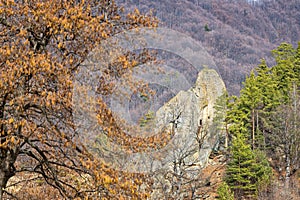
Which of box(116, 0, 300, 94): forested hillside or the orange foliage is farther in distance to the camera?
box(116, 0, 300, 94): forested hillside

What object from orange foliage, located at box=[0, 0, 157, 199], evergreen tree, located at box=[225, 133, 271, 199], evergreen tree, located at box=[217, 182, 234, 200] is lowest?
orange foliage, located at box=[0, 0, 157, 199]

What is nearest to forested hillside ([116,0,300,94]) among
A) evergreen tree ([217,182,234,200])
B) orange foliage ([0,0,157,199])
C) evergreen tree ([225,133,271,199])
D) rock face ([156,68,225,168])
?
rock face ([156,68,225,168])

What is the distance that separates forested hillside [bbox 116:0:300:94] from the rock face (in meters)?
20.3

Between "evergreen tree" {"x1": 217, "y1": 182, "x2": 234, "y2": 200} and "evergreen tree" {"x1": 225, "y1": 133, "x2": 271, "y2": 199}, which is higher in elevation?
"evergreen tree" {"x1": 225, "y1": 133, "x2": 271, "y2": 199}

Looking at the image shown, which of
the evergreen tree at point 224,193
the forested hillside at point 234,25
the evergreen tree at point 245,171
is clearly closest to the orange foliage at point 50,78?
the evergreen tree at point 224,193

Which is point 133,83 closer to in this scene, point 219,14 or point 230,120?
point 230,120

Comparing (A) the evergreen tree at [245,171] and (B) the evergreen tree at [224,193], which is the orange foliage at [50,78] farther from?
(A) the evergreen tree at [245,171]

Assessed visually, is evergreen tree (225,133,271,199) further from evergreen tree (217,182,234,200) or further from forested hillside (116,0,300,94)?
forested hillside (116,0,300,94)

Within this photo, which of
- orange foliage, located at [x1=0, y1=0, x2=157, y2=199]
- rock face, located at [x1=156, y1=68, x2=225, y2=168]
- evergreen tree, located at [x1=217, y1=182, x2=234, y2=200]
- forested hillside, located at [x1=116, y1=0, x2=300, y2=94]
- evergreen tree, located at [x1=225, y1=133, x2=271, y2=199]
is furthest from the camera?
forested hillside, located at [x1=116, y1=0, x2=300, y2=94]

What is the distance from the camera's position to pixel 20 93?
221 inches

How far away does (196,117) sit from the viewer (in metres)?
23.1

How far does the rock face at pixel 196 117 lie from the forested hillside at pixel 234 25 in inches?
801

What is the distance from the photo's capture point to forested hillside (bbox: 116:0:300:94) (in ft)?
224

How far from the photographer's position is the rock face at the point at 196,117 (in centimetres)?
1895
